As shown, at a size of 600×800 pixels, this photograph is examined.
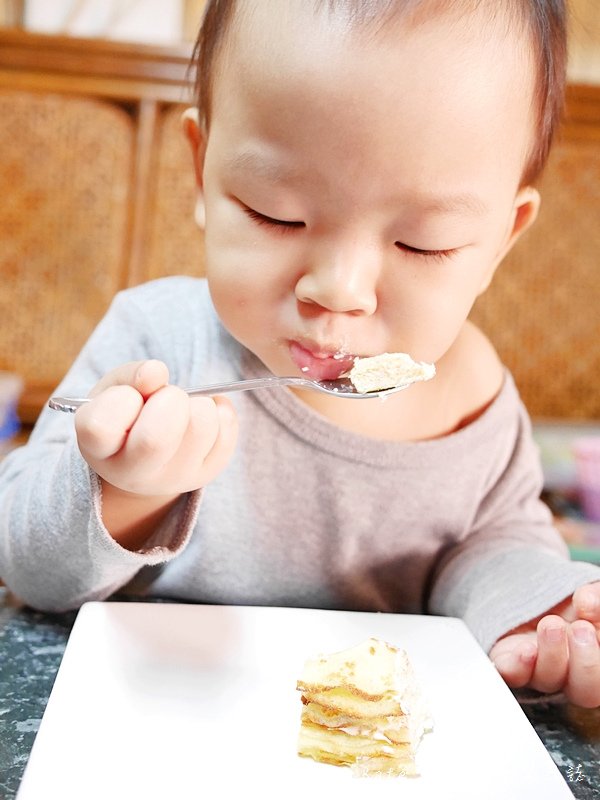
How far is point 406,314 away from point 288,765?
354 mm

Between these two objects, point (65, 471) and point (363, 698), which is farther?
point (65, 471)

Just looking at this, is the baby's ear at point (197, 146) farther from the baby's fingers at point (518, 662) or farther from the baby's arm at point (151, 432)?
the baby's fingers at point (518, 662)

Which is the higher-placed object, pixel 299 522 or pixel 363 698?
pixel 363 698

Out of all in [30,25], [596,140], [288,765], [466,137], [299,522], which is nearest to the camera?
[288,765]

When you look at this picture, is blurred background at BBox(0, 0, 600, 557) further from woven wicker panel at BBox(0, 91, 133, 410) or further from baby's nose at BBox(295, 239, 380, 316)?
baby's nose at BBox(295, 239, 380, 316)

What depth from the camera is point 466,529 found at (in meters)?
0.98

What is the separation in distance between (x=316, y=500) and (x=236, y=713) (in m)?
0.37

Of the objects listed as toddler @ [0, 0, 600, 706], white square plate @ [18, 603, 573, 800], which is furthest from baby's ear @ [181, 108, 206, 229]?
white square plate @ [18, 603, 573, 800]

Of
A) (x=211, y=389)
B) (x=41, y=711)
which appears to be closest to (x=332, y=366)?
(x=211, y=389)

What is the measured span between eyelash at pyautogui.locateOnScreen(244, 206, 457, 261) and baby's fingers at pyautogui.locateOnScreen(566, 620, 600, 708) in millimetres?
315

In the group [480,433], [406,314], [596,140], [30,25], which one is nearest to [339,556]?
[480,433]

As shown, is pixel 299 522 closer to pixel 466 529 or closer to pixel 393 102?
pixel 466 529

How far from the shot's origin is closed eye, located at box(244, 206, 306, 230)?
680 millimetres

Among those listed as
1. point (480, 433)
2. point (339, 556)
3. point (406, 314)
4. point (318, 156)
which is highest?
point (318, 156)
